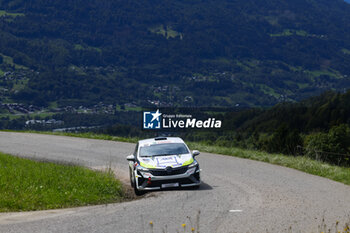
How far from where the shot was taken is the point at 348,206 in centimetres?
1234

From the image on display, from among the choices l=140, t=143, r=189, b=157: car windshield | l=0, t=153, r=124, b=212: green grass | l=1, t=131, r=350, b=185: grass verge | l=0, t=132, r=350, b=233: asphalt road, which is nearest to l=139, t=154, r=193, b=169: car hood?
l=140, t=143, r=189, b=157: car windshield

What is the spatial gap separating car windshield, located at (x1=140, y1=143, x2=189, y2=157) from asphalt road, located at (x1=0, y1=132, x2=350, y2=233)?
4.55 ft

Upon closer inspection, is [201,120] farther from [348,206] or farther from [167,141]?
[348,206]

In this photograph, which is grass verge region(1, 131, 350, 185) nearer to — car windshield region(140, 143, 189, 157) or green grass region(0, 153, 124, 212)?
car windshield region(140, 143, 189, 157)

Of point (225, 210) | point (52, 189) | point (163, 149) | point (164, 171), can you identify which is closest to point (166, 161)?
point (164, 171)

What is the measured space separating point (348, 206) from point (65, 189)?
731 cm

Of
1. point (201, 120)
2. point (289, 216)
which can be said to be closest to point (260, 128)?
point (201, 120)

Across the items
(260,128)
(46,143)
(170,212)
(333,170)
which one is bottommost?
(260,128)

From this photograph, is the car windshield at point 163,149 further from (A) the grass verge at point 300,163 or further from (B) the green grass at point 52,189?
(A) the grass verge at point 300,163

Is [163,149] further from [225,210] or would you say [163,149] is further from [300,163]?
[300,163]

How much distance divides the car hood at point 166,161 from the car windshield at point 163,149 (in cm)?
35

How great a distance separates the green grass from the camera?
12210 mm

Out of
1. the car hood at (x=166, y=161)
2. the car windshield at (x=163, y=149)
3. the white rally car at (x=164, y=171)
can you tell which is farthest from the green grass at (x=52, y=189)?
the car windshield at (x=163, y=149)

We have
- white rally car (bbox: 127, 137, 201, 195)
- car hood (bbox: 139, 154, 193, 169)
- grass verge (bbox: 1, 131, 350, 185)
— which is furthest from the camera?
grass verge (bbox: 1, 131, 350, 185)
